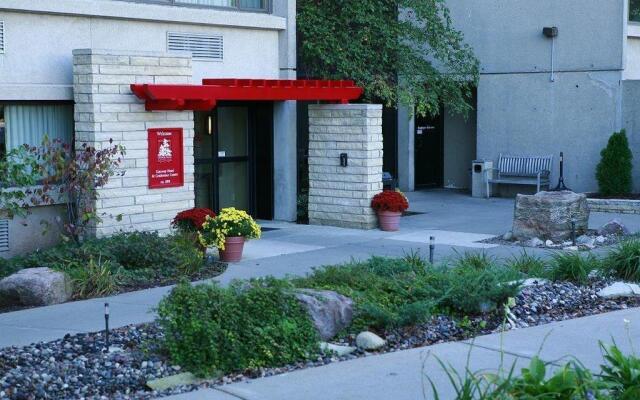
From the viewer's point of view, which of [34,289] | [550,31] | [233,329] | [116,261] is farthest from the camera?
[550,31]

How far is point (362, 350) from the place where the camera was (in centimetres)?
836

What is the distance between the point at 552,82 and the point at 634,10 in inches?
94.3

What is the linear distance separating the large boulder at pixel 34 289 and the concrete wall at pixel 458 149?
15486 mm

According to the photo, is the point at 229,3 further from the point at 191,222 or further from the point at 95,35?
the point at 191,222

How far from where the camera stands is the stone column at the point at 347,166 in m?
17.5

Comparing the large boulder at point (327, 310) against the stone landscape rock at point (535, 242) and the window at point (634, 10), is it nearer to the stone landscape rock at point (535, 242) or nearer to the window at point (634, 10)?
the stone landscape rock at point (535, 242)

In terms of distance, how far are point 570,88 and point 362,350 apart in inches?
599

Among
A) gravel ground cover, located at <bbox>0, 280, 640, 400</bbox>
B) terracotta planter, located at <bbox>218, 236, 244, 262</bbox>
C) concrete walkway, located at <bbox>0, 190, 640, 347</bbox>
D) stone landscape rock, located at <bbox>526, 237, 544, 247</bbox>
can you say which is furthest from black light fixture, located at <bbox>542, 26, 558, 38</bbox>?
gravel ground cover, located at <bbox>0, 280, 640, 400</bbox>

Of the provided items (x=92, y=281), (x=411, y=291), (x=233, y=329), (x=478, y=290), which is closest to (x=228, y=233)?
(x=92, y=281)

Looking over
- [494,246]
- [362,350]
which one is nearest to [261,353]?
[362,350]

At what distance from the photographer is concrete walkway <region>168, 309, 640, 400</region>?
22.8 feet

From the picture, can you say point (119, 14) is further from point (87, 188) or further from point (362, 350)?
point (362, 350)

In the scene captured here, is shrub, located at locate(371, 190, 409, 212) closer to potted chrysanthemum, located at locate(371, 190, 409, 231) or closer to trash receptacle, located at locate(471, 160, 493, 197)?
potted chrysanthemum, located at locate(371, 190, 409, 231)

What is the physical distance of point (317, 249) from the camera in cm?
1516
